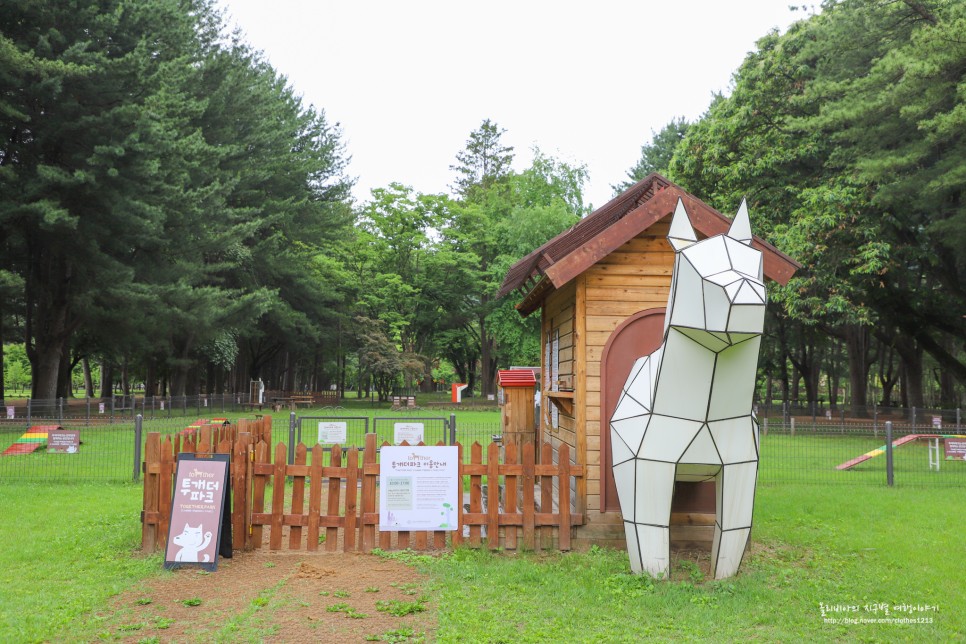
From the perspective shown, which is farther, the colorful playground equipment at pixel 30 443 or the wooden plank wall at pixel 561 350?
the colorful playground equipment at pixel 30 443

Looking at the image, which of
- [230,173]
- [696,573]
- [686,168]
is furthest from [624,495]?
[230,173]

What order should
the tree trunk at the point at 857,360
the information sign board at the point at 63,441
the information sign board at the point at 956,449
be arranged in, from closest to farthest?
the information sign board at the point at 63,441
the information sign board at the point at 956,449
the tree trunk at the point at 857,360

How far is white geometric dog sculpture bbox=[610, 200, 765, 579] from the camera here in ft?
19.7

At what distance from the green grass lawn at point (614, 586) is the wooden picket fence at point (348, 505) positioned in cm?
37

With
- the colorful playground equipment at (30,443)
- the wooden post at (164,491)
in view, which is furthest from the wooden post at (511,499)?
the colorful playground equipment at (30,443)

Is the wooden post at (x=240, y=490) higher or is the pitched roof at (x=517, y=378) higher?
the pitched roof at (x=517, y=378)

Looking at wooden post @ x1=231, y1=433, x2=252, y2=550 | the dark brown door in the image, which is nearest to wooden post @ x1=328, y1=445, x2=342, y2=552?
wooden post @ x1=231, y1=433, x2=252, y2=550

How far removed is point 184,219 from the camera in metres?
28.8

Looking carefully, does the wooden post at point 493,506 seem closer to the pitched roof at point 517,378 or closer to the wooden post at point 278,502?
the wooden post at point 278,502

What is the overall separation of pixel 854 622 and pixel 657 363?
2.74 meters

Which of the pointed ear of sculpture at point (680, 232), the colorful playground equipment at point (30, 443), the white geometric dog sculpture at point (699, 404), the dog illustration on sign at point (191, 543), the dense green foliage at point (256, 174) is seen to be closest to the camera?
the white geometric dog sculpture at point (699, 404)

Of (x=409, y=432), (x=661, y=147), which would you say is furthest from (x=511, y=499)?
(x=661, y=147)

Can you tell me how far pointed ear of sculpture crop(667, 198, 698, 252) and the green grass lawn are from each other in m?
3.24

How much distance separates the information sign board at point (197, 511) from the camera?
24.0ft
